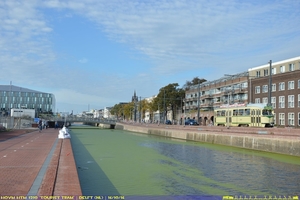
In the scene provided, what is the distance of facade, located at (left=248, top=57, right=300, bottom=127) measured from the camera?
6309 centimetres

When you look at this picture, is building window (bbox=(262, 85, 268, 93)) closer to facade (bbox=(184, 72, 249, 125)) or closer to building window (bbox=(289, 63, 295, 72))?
facade (bbox=(184, 72, 249, 125))

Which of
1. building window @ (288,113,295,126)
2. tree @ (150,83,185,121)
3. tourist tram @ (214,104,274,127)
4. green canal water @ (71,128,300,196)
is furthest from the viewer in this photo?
tree @ (150,83,185,121)

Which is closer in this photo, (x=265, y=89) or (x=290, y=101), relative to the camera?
(x=290, y=101)

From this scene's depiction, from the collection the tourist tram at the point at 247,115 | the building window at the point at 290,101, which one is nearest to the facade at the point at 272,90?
the building window at the point at 290,101

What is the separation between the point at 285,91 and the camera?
6600 cm

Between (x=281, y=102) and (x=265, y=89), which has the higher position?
(x=265, y=89)

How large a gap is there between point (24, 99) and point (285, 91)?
12871 cm

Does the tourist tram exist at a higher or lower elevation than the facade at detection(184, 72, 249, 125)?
lower

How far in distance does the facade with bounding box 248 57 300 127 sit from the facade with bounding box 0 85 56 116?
11479 centimetres

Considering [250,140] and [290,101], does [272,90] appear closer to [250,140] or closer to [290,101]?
[290,101]

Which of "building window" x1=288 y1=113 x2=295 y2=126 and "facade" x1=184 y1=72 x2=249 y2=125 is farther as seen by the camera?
"facade" x1=184 y1=72 x2=249 y2=125

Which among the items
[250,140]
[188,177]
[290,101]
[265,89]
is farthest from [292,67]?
[188,177]

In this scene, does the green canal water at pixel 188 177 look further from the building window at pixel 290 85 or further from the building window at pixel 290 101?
the building window at pixel 290 85

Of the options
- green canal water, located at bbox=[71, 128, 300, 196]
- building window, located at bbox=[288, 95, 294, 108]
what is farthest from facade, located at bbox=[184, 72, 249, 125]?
green canal water, located at bbox=[71, 128, 300, 196]
